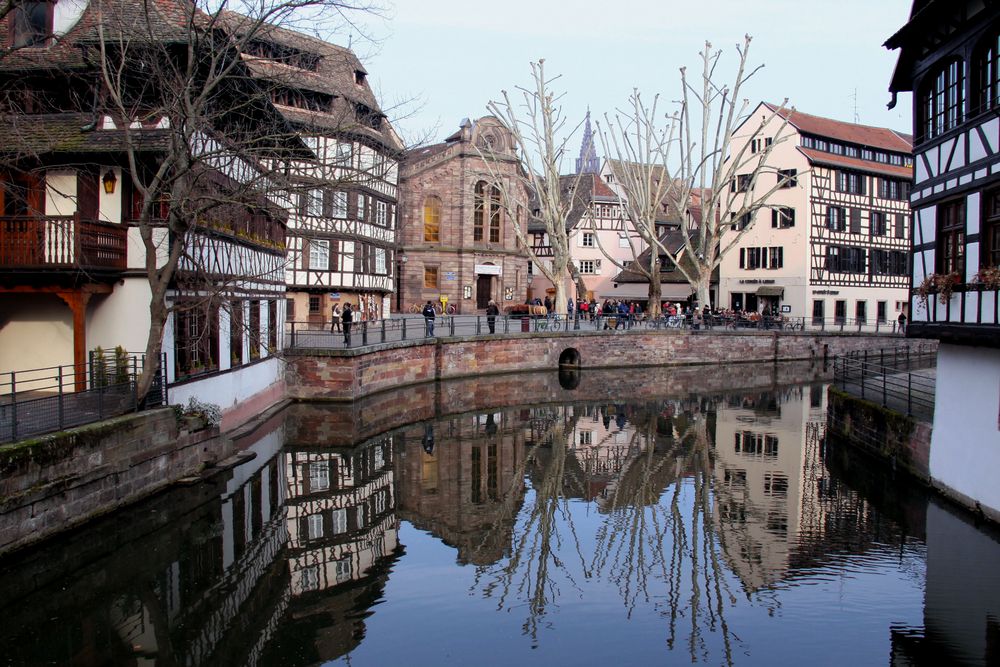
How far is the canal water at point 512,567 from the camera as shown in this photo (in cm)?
958

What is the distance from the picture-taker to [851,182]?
5134 centimetres

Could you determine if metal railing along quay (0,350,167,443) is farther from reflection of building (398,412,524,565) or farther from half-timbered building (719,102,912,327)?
half-timbered building (719,102,912,327)

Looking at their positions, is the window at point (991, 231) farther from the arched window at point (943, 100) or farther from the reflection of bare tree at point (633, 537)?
the reflection of bare tree at point (633, 537)

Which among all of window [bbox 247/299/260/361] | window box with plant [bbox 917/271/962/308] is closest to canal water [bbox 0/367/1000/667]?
window [bbox 247/299/260/361]

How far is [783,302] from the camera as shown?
5112 cm

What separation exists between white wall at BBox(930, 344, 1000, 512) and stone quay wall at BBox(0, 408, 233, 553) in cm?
1276

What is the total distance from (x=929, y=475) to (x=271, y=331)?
1677 centimetres

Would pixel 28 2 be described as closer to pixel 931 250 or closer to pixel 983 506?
pixel 931 250

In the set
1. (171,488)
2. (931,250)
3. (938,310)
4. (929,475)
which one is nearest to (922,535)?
(929,475)

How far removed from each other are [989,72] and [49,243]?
15362 millimetres

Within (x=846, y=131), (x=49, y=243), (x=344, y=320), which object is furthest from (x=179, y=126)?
(x=846, y=131)

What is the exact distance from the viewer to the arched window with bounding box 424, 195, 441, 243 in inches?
2106

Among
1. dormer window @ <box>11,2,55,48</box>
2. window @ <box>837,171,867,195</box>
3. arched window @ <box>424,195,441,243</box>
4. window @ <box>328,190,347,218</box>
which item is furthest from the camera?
arched window @ <box>424,195,441,243</box>

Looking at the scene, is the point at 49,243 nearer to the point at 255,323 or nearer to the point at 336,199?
the point at 255,323
